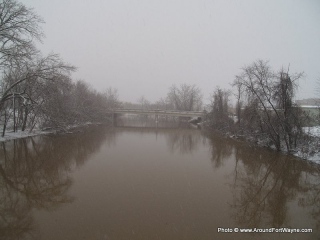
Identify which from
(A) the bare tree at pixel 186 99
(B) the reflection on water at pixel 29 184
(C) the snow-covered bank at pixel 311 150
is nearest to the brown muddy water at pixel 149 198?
(B) the reflection on water at pixel 29 184

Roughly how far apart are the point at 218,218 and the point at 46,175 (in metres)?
8.64

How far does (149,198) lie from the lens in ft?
25.6

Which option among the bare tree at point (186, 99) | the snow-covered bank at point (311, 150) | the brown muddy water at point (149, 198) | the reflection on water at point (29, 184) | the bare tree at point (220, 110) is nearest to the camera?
the brown muddy water at point (149, 198)

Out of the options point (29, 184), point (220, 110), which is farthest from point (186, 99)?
point (29, 184)

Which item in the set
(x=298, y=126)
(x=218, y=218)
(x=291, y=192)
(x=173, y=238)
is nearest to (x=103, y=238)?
(x=173, y=238)

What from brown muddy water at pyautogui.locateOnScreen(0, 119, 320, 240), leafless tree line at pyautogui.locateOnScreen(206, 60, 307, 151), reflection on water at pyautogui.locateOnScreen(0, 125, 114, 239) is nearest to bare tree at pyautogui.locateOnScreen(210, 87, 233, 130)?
leafless tree line at pyautogui.locateOnScreen(206, 60, 307, 151)

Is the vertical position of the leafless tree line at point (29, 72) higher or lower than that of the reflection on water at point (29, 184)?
higher

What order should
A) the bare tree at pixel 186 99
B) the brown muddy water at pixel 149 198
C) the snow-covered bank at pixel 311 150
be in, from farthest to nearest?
the bare tree at pixel 186 99 < the snow-covered bank at pixel 311 150 < the brown muddy water at pixel 149 198

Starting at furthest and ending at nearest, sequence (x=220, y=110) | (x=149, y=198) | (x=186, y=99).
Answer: (x=186, y=99), (x=220, y=110), (x=149, y=198)

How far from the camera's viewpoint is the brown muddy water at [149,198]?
5699 mm

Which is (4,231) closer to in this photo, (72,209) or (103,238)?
(72,209)

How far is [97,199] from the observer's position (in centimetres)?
753

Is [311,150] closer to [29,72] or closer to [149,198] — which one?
[149,198]

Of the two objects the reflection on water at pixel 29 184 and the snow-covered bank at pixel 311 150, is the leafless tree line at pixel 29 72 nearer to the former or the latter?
the reflection on water at pixel 29 184
